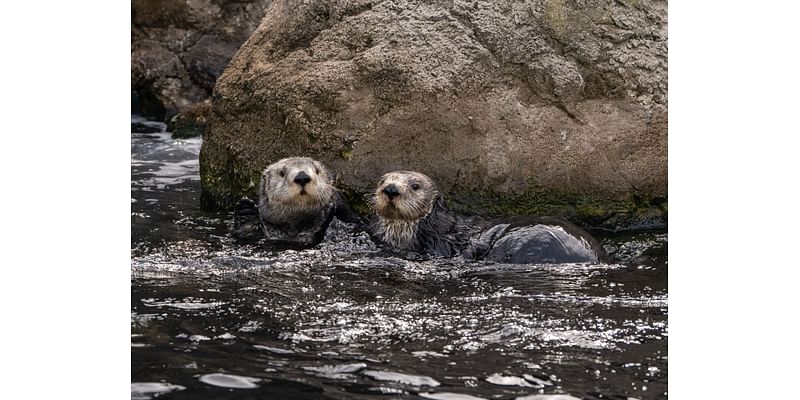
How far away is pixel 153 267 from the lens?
5477 millimetres

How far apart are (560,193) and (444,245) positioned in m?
1.02

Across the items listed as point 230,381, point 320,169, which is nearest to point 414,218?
point 320,169

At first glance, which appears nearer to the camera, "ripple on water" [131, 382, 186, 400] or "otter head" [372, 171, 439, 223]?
"ripple on water" [131, 382, 186, 400]

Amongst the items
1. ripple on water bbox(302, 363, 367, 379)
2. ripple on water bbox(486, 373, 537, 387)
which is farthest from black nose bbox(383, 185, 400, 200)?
ripple on water bbox(486, 373, 537, 387)

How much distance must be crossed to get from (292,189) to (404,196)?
0.76 meters

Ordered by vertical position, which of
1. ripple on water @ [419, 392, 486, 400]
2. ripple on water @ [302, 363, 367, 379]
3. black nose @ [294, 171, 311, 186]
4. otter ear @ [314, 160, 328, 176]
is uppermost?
otter ear @ [314, 160, 328, 176]

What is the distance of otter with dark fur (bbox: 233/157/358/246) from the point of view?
663 cm

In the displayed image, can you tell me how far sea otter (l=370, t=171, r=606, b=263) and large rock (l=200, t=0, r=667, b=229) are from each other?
409 millimetres

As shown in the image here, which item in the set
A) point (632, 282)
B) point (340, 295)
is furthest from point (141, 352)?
point (632, 282)

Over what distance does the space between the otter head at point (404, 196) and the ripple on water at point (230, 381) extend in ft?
8.94

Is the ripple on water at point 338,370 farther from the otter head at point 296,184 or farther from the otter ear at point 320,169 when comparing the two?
the otter ear at point 320,169

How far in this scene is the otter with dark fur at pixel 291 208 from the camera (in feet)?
21.8

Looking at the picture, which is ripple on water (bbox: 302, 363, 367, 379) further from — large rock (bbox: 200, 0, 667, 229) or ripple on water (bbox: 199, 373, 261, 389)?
large rock (bbox: 200, 0, 667, 229)

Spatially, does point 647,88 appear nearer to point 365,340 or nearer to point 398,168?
point 398,168
